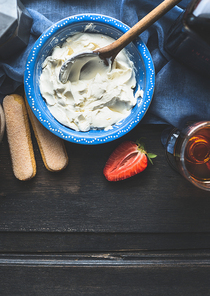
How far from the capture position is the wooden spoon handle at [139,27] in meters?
0.68

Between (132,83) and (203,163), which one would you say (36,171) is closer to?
(132,83)

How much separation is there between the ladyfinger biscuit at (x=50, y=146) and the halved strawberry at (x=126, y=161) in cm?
16

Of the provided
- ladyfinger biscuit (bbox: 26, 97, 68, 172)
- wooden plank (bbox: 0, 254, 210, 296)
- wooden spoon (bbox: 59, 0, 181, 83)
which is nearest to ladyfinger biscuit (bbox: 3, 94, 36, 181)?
ladyfinger biscuit (bbox: 26, 97, 68, 172)

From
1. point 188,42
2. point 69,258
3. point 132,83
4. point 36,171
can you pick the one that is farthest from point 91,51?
point 69,258

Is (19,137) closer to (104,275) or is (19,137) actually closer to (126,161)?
(126,161)

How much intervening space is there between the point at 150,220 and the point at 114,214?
0.14 meters

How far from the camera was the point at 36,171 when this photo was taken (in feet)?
2.90

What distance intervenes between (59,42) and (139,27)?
0.88 feet

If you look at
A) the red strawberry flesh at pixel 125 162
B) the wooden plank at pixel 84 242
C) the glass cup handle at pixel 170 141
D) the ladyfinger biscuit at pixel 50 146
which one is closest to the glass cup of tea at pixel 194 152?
the glass cup handle at pixel 170 141

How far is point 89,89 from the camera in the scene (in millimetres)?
796

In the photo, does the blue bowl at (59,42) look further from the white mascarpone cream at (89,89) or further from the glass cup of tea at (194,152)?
the glass cup of tea at (194,152)

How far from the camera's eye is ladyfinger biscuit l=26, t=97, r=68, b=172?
851 mm

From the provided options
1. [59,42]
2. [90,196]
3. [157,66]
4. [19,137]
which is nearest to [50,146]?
[19,137]

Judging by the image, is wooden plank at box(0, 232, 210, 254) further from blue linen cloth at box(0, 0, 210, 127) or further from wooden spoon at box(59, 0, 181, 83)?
wooden spoon at box(59, 0, 181, 83)
